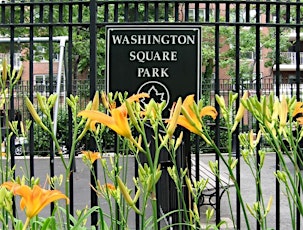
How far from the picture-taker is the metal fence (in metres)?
3.29

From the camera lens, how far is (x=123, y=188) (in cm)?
106

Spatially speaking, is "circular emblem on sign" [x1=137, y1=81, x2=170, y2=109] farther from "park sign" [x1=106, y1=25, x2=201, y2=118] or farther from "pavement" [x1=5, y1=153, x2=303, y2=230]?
"pavement" [x1=5, y1=153, x2=303, y2=230]

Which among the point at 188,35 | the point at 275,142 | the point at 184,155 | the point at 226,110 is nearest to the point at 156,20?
the point at 188,35

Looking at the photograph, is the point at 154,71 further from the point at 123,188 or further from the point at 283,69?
the point at 283,69

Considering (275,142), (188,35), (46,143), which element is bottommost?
(46,143)

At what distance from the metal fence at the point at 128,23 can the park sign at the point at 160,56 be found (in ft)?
0.21

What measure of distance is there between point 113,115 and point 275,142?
348 millimetres

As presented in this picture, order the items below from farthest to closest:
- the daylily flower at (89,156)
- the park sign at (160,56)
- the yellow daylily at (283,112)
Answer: the park sign at (160,56), the daylily flower at (89,156), the yellow daylily at (283,112)

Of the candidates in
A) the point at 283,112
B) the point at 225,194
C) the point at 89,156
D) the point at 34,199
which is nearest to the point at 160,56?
the point at 89,156

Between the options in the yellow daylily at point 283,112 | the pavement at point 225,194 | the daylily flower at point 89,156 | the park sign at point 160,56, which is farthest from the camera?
the pavement at point 225,194

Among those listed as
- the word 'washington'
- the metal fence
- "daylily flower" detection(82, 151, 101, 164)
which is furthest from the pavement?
"daylily flower" detection(82, 151, 101, 164)

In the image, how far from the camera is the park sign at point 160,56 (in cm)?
325

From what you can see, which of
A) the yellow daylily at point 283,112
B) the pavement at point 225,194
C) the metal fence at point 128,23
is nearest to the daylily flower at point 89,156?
the yellow daylily at point 283,112

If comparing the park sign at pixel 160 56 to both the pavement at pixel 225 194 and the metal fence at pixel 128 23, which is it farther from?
the pavement at pixel 225 194
